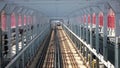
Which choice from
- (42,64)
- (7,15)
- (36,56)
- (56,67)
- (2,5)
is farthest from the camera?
(36,56)

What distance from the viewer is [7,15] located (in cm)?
1903

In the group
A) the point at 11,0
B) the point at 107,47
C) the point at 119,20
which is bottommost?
the point at 107,47

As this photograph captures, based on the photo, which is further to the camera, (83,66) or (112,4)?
(83,66)

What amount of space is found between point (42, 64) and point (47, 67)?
1.82 meters

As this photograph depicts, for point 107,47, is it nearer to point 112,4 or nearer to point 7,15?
point 112,4

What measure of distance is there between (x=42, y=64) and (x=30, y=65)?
1.68 m

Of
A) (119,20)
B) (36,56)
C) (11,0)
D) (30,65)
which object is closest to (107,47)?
(119,20)

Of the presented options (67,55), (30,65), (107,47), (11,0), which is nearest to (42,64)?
(30,65)

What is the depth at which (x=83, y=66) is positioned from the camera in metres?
25.6

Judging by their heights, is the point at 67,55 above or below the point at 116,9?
below

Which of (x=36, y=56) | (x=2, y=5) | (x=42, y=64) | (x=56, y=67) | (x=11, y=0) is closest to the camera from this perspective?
(x=2, y=5)

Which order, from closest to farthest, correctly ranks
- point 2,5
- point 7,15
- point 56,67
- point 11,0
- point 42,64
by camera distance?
point 2,5, point 11,0, point 7,15, point 56,67, point 42,64

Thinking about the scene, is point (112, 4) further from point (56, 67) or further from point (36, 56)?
point (36, 56)

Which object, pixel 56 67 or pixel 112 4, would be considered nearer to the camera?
pixel 112 4
